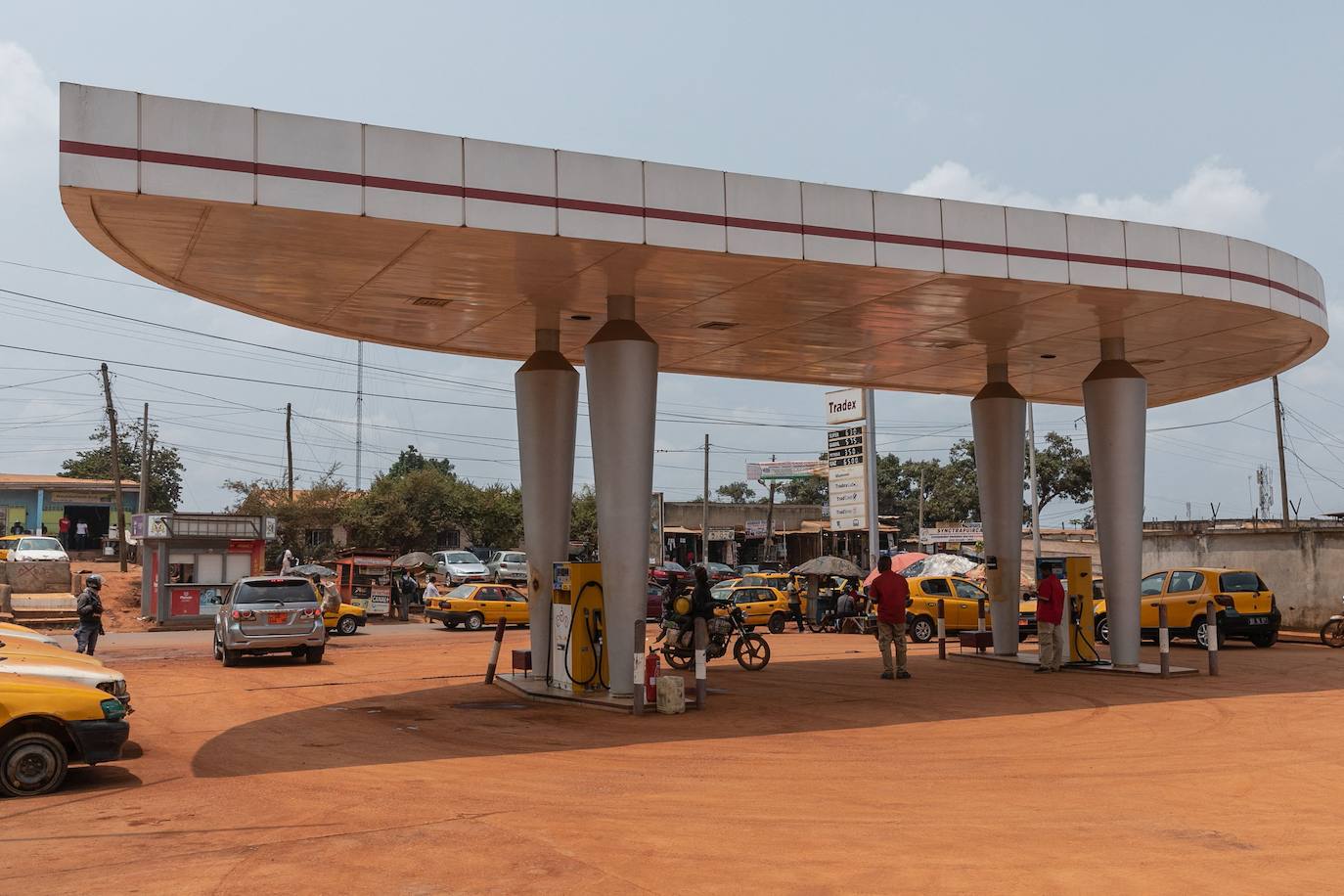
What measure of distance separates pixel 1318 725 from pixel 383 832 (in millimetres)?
11373

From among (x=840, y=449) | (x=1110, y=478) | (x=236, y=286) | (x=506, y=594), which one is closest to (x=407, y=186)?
(x=236, y=286)

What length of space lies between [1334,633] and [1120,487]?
10.3m

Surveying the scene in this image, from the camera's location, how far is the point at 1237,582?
2605cm

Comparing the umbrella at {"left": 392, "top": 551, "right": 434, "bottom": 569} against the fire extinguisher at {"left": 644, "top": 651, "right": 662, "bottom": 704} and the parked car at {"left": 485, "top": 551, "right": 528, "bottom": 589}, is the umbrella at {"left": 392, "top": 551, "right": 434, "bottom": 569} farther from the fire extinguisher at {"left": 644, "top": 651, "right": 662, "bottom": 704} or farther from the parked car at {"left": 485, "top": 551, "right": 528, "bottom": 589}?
the fire extinguisher at {"left": 644, "top": 651, "right": 662, "bottom": 704}

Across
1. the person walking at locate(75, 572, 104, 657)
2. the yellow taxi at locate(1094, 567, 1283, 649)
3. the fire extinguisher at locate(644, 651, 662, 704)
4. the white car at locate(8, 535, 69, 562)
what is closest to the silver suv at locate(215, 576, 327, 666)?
the person walking at locate(75, 572, 104, 657)

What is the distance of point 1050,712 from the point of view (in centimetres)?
1570

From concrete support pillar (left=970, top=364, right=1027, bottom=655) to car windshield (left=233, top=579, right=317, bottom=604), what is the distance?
13.9m

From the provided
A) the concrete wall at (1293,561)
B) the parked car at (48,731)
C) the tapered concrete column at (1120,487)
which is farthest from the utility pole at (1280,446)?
the parked car at (48,731)

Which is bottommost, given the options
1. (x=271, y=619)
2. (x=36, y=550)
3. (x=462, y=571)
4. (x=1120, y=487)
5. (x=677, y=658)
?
(x=677, y=658)

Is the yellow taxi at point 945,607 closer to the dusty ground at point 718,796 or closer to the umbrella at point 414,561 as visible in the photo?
the dusty ground at point 718,796

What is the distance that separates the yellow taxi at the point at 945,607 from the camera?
97.9ft

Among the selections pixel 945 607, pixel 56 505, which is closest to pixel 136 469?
pixel 56 505

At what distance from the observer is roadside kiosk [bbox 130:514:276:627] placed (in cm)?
3481

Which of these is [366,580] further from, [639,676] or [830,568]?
[639,676]
